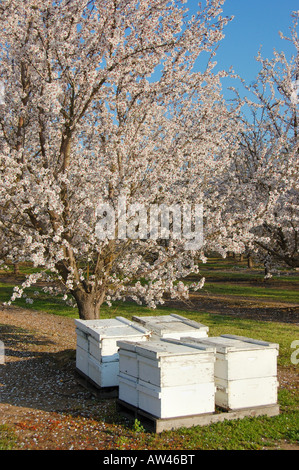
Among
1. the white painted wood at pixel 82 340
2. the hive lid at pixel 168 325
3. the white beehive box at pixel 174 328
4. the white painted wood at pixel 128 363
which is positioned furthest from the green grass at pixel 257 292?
the white painted wood at pixel 128 363

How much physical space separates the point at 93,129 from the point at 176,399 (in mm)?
7829

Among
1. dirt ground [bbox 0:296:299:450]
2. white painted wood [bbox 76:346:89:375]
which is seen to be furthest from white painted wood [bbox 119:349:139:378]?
white painted wood [bbox 76:346:89:375]

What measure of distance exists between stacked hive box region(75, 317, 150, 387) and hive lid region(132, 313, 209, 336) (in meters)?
0.46

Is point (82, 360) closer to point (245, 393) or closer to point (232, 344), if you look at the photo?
point (232, 344)

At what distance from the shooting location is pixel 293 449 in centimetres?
649

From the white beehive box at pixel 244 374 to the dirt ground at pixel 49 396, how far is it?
6.22 feet

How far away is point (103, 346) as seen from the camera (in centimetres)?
850

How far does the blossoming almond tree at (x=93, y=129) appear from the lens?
10828 mm

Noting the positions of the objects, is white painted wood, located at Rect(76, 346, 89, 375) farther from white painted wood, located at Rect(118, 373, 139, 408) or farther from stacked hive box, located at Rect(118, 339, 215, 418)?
stacked hive box, located at Rect(118, 339, 215, 418)

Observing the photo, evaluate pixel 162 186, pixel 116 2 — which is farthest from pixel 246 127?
pixel 116 2

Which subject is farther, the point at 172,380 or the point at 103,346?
the point at 103,346

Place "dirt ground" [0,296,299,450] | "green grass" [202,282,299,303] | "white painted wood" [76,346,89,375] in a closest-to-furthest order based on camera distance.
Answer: "dirt ground" [0,296,299,450] → "white painted wood" [76,346,89,375] → "green grass" [202,282,299,303]

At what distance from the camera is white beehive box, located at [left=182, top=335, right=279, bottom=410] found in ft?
24.5

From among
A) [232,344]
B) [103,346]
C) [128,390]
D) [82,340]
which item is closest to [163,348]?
[128,390]
